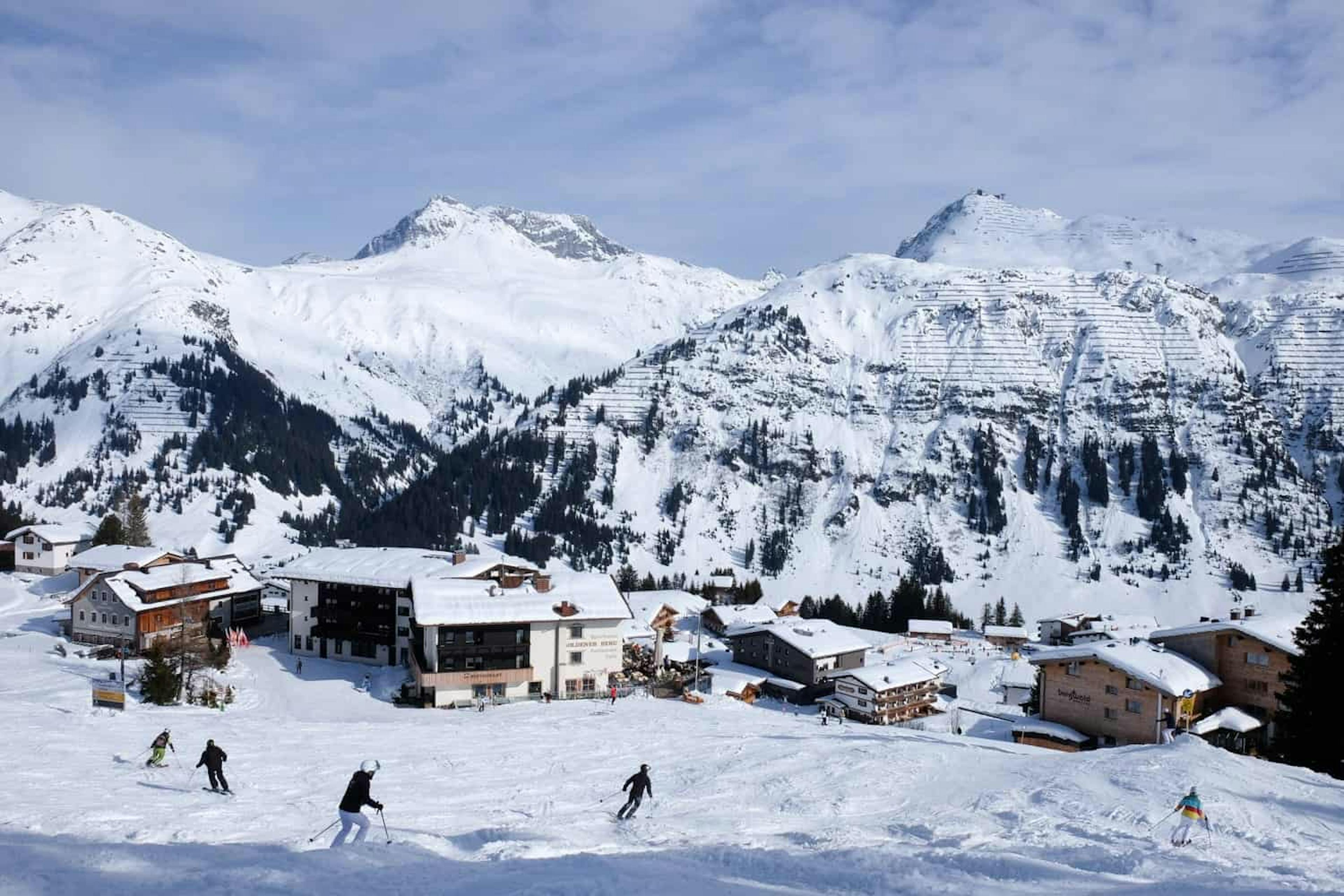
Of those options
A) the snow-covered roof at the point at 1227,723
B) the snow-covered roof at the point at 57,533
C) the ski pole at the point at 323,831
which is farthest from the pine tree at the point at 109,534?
the snow-covered roof at the point at 1227,723

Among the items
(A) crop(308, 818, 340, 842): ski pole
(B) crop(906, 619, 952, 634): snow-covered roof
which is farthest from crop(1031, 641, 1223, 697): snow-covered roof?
(B) crop(906, 619, 952, 634): snow-covered roof

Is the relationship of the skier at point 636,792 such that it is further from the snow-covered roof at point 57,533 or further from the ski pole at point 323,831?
the snow-covered roof at point 57,533

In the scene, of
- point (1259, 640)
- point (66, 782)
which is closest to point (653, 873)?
point (66, 782)

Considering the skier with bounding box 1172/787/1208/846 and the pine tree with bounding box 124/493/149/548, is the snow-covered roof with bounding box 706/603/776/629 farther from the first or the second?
the skier with bounding box 1172/787/1208/846

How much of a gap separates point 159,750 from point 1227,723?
60.5m

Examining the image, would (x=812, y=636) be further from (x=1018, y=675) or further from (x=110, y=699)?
(x=110, y=699)

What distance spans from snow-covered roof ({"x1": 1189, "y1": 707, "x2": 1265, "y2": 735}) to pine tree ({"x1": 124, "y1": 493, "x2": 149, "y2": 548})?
112090 millimetres

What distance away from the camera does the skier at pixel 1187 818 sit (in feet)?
67.3

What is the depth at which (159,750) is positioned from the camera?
2683 cm

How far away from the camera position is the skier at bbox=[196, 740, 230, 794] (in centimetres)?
2456

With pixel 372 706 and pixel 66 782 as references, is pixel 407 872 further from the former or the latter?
pixel 372 706

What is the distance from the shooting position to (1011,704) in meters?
77.9

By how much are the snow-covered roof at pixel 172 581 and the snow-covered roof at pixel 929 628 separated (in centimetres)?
8086

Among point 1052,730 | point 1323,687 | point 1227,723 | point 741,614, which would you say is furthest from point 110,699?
point 741,614
